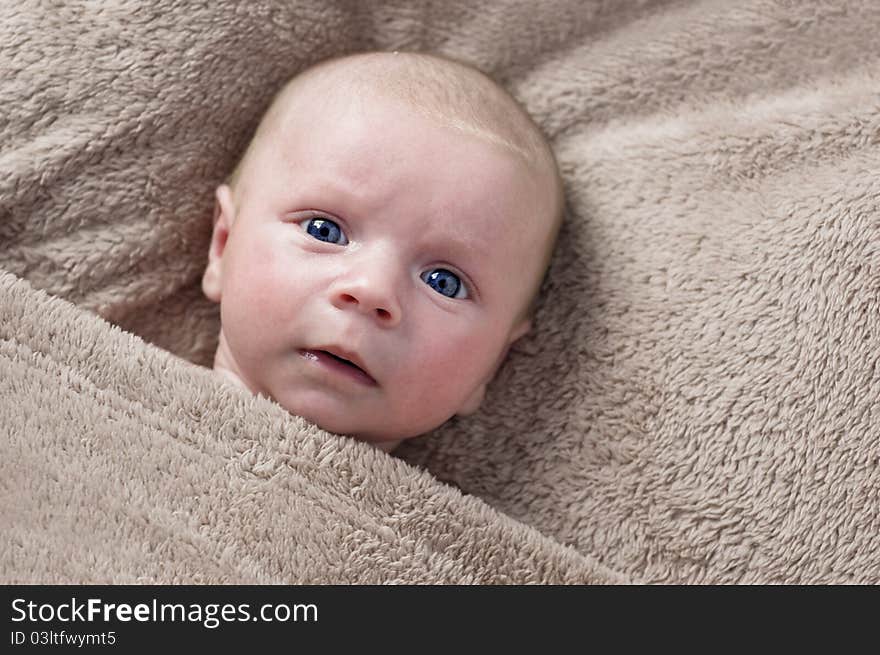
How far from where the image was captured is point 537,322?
1.62 meters

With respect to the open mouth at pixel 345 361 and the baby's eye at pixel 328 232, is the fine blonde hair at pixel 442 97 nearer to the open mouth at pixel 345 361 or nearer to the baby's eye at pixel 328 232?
the baby's eye at pixel 328 232

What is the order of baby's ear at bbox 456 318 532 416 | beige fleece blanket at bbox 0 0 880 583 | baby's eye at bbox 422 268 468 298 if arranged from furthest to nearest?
baby's ear at bbox 456 318 532 416, baby's eye at bbox 422 268 468 298, beige fleece blanket at bbox 0 0 880 583

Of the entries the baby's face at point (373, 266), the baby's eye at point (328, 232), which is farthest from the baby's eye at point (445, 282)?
the baby's eye at point (328, 232)

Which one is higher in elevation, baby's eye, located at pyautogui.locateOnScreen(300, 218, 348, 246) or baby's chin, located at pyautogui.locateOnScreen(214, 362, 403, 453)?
baby's eye, located at pyautogui.locateOnScreen(300, 218, 348, 246)

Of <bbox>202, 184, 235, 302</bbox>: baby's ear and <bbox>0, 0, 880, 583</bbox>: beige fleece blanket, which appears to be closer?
<bbox>0, 0, 880, 583</bbox>: beige fleece blanket

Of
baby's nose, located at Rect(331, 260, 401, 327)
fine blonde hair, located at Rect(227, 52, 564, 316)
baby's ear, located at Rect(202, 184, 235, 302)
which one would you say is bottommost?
baby's ear, located at Rect(202, 184, 235, 302)

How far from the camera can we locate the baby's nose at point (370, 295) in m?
1.34

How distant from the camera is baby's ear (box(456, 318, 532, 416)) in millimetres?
1572

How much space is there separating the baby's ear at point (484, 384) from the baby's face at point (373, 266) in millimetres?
81

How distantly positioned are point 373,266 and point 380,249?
1.2 inches

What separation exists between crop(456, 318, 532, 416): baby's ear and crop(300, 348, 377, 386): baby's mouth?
8.6 inches

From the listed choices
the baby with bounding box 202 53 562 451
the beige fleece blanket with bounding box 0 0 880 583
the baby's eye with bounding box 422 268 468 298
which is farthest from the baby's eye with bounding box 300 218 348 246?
the beige fleece blanket with bounding box 0 0 880 583

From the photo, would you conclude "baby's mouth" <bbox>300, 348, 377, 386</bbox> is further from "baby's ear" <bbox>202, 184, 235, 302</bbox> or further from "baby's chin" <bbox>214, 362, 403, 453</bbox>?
"baby's ear" <bbox>202, 184, 235, 302</bbox>
